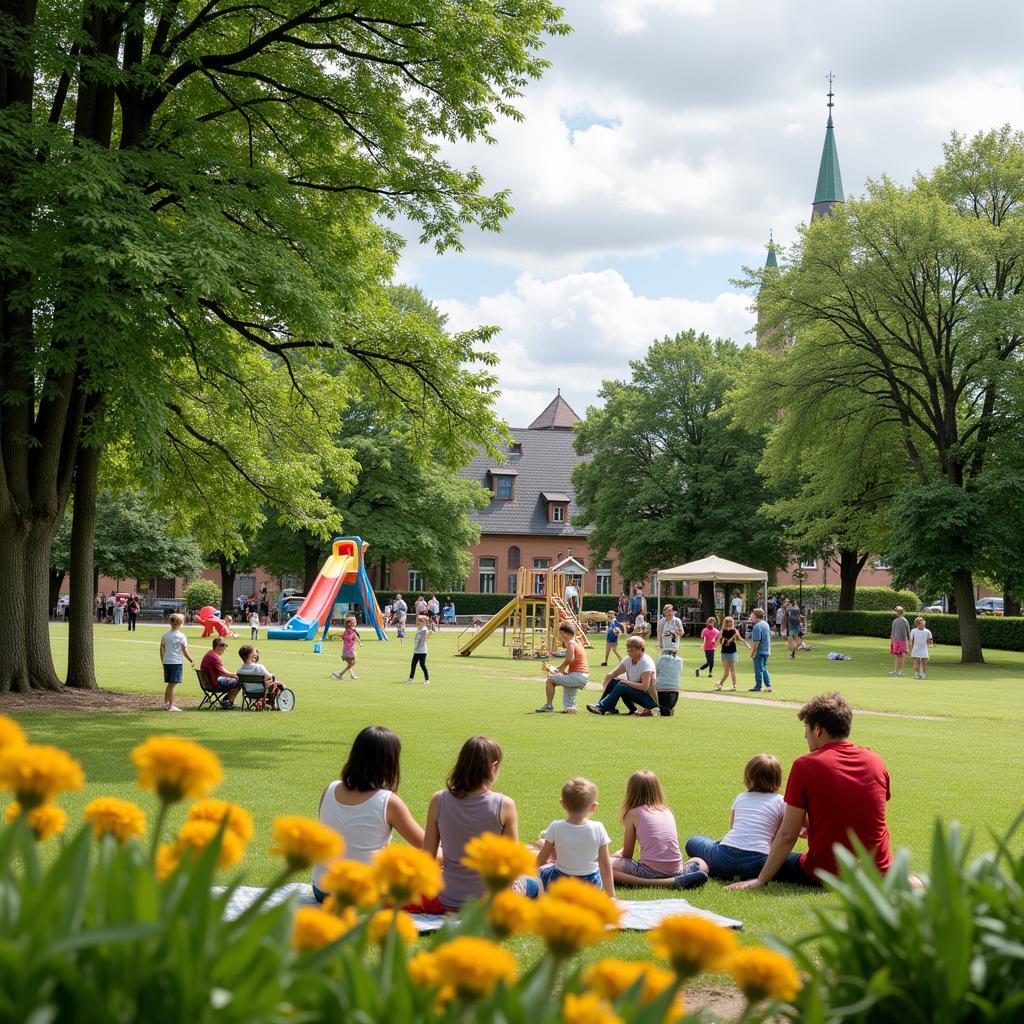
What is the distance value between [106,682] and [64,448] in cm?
609

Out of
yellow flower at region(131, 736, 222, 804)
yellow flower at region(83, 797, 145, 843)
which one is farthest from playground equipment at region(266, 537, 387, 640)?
yellow flower at region(131, 736, 222, 804)

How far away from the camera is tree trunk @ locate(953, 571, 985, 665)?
132 ft

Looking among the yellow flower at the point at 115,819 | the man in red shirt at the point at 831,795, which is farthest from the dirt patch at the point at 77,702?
the yellow flower at the point at 115,819

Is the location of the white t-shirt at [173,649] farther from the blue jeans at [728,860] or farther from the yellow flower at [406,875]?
the yellow flower at [406,875]

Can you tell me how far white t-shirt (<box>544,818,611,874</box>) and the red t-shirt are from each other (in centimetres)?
138

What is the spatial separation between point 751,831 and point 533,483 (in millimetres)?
77919

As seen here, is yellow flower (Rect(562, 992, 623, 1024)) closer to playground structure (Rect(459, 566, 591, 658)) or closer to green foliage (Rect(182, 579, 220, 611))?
playground structure (Rect(459, 566, 591, 658))

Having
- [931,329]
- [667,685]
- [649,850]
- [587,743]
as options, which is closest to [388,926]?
[649,850]

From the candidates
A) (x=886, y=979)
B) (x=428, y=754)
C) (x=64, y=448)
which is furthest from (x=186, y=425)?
(x=886, y=979)

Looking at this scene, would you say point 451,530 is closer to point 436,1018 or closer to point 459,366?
point 459,366

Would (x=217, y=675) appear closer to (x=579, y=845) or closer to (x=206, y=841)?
(x=579, y=845)

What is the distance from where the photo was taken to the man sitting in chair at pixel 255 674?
19844 millimetres

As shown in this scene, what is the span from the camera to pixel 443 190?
63.9 feet

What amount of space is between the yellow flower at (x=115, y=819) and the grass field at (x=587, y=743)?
2446 mm
